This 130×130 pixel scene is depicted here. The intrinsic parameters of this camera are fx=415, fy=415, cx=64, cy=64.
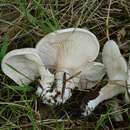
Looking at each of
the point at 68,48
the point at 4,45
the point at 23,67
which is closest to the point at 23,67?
the point at 23,67

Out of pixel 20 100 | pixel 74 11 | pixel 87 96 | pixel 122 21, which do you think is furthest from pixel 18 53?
pixel 122 21

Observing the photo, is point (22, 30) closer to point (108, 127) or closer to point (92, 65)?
point (92, 65)

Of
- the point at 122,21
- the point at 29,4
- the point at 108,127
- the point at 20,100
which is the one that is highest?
the point at 29,4

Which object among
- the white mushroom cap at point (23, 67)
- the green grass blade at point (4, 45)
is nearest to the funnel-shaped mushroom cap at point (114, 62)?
the white mushroom cap at point (23, 67)

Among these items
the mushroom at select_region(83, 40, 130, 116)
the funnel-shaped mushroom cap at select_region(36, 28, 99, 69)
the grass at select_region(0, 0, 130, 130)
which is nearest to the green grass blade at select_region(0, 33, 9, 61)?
the grass at select_region(0, 0, 130, 130)

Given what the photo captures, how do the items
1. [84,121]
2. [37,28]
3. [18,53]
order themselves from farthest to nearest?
[37,28] < [84,121] < [18,53]

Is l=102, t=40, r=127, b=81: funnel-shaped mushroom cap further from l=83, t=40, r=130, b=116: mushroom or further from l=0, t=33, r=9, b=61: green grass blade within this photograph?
l=0, t=33, r=9, b=61: green grass blade

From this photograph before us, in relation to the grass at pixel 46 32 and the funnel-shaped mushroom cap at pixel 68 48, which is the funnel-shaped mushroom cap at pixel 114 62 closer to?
the funnel-shaped mushroom cap at pixel 68 48
